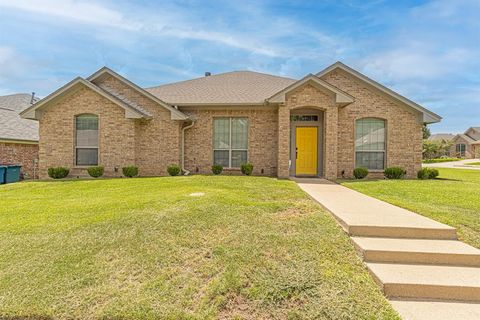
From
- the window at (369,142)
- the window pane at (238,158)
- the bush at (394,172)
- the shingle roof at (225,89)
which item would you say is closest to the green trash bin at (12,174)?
the shingle roof at (225,89)

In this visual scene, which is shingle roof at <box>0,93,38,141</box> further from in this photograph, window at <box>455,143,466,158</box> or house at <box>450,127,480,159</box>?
window at <box>455,143,466,158</box>

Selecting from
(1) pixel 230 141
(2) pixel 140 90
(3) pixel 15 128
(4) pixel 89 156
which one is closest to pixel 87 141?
(4) pixel 89 156

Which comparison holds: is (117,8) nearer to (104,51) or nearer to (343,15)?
(104,51)

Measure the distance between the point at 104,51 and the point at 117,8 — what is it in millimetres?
5975

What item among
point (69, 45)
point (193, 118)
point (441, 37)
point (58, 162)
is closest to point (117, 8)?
point (193, 118)

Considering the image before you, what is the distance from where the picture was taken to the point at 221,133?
13578 mm

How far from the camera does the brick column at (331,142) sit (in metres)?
11.9

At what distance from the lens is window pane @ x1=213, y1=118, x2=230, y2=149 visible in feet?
44.4

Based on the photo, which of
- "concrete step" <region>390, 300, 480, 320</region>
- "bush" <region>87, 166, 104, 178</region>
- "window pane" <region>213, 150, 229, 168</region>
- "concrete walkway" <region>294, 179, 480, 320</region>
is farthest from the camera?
"window pane" <region>213, 150, 229, 168</region>

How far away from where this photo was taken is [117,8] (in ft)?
31.4

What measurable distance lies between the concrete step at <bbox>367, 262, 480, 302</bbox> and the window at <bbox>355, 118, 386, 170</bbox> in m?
10.2

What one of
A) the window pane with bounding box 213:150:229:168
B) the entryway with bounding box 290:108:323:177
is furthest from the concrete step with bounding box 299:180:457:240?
the window pane with bounding box 213:150:229:168

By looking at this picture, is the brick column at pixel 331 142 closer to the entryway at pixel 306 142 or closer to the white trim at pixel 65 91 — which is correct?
the entryway at pixel 306 142

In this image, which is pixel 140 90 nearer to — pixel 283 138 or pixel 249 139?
pixel 249 139
